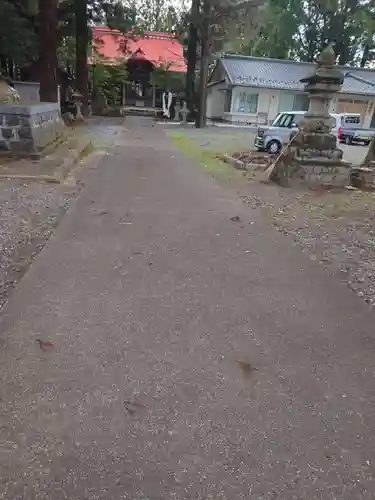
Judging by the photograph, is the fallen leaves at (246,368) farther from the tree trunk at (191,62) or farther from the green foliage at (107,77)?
the green foliage at (107,77)

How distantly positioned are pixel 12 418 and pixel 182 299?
1.75m

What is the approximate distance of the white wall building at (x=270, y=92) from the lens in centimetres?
3238

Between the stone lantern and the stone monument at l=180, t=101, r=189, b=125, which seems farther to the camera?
the stone monument at l=180, t=101, r=189, b=125

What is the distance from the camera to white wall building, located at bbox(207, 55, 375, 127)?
32.4 metres

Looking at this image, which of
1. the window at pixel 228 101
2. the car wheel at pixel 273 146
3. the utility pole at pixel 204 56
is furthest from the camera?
the window at pixel 228 101

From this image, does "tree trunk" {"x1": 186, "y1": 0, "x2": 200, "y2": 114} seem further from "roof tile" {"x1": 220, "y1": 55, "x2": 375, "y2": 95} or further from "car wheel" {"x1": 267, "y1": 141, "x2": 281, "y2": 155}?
"car wheel" {"x1": 267, "y1": 141, "x2": 281, "y2": 155}

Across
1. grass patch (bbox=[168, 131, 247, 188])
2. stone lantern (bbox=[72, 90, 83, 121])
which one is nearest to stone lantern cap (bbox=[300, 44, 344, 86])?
grass patch (bbox=[168, 131, 247, 188])

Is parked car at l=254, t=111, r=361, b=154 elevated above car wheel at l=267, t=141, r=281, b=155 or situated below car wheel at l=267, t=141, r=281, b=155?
above

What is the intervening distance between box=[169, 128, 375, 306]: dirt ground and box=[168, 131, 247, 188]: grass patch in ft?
0.08

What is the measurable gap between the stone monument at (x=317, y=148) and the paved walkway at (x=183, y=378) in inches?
209

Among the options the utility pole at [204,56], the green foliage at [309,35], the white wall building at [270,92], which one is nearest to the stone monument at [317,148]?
the utility pole at [204,56]

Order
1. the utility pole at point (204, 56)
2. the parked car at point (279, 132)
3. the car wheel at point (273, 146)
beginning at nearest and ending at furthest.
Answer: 1. the parked car at point (279, 132)
2. the car wheel at point (273, 146)
3. the utility pole at point (204, 56)

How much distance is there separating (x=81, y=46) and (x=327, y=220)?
23.5 m

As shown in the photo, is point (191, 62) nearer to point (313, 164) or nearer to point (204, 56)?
point (204, 56)
